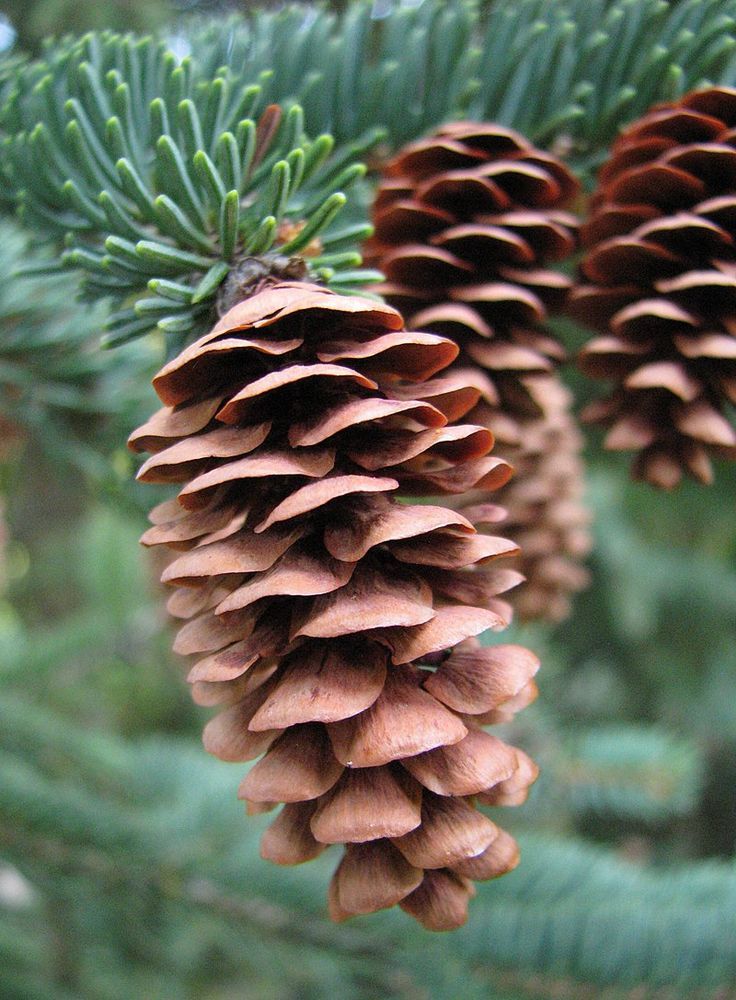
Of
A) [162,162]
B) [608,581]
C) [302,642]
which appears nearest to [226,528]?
[302,642]

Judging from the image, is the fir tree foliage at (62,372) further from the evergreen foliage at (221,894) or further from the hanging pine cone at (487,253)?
the evergreen foliage at (221,894)

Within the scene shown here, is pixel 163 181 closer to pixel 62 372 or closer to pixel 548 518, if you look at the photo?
pixel 62 372

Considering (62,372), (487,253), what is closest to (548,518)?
(487,253)

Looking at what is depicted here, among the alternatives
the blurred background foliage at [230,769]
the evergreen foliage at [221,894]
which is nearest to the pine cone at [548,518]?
the blurred background foliage at [230,769]

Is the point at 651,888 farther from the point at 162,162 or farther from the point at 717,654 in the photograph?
the point at 717,654

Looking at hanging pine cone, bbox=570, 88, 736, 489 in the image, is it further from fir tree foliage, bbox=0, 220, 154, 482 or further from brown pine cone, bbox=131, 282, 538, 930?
fir tree foliage, bbox=0, 220, 154, 482

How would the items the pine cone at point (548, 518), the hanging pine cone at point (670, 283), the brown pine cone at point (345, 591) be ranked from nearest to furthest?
the brown pine cone at point (345, 591) → the hanging pine cone at point (670, 283) → the pine cone at point (548, 518)

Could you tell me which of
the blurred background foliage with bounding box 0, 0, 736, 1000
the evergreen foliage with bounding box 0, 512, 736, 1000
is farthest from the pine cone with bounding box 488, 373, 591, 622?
the evergreen foliage with bounding box 0, 512, 736, 1000
